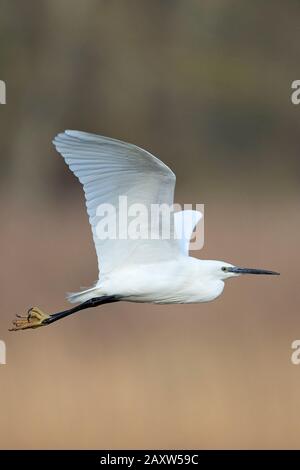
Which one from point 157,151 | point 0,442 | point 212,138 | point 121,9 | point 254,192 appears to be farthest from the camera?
point 121,9

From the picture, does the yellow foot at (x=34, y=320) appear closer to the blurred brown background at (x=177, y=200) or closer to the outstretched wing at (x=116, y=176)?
the outstretched wing at (x=116, y=176)

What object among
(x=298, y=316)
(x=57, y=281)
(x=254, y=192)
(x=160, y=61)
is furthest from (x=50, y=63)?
(x=298, y=316)

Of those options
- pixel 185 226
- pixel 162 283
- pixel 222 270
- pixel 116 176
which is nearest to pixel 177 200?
pixel 185 226

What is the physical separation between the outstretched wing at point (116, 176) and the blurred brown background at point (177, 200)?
58.2 inches

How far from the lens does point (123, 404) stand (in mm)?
5242

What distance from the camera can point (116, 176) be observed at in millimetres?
3711

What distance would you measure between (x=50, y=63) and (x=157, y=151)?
1443mm

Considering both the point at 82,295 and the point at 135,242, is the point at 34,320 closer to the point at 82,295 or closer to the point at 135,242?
the point at 82,295

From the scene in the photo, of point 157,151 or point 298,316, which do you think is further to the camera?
point 157,151

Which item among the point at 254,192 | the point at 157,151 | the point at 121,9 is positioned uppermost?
the point at 121,9

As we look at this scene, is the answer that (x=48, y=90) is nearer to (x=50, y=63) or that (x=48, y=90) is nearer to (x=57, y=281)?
(x=50, y=63)

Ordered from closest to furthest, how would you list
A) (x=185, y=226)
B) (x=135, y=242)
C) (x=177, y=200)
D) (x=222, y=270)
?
1. (x=135, y=242)
2. (x=222, y=270)
3. (x=185, y=226)
4. (x=177, y=200)

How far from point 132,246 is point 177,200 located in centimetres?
457

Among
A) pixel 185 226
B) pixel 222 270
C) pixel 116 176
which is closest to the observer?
pixel 116 176
